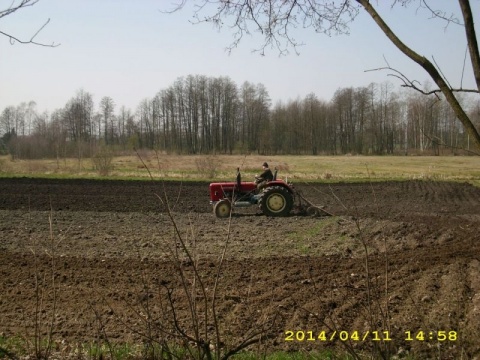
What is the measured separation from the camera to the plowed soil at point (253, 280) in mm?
4559

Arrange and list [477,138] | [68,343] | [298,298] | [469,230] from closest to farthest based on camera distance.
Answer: [477,138] < [68,343] < [298,298] < [469,230]

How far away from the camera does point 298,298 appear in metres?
6.50

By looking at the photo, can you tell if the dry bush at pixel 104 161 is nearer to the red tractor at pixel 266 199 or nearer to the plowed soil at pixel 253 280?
the plowed soil at pixel 253 280

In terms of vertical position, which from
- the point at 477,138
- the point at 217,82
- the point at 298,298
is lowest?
the point at 298,298

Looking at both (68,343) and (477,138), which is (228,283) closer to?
(68,343)

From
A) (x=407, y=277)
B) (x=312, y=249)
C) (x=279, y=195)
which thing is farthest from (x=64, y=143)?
(x=407, y=277)

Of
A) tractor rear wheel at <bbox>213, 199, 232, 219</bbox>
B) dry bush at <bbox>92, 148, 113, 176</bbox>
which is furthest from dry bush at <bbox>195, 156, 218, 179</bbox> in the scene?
tractor rear wheel at <bbox>213, 199, 232, 219</bbox>

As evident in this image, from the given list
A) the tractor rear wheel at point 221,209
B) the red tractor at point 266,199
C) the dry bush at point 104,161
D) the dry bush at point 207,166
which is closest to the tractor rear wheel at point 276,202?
the red tractor at point 266,199

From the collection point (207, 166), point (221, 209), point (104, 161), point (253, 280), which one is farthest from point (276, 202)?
point (104, 161)

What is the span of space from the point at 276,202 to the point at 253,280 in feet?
21.9

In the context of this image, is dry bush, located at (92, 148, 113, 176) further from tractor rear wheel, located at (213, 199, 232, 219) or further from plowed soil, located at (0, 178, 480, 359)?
tractor rear wheel, located at (213, 199, 232, 219)

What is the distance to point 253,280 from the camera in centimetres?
735

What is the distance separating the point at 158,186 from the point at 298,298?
54.7ft

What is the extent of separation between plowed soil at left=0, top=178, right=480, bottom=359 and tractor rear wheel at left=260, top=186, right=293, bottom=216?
376 mm
